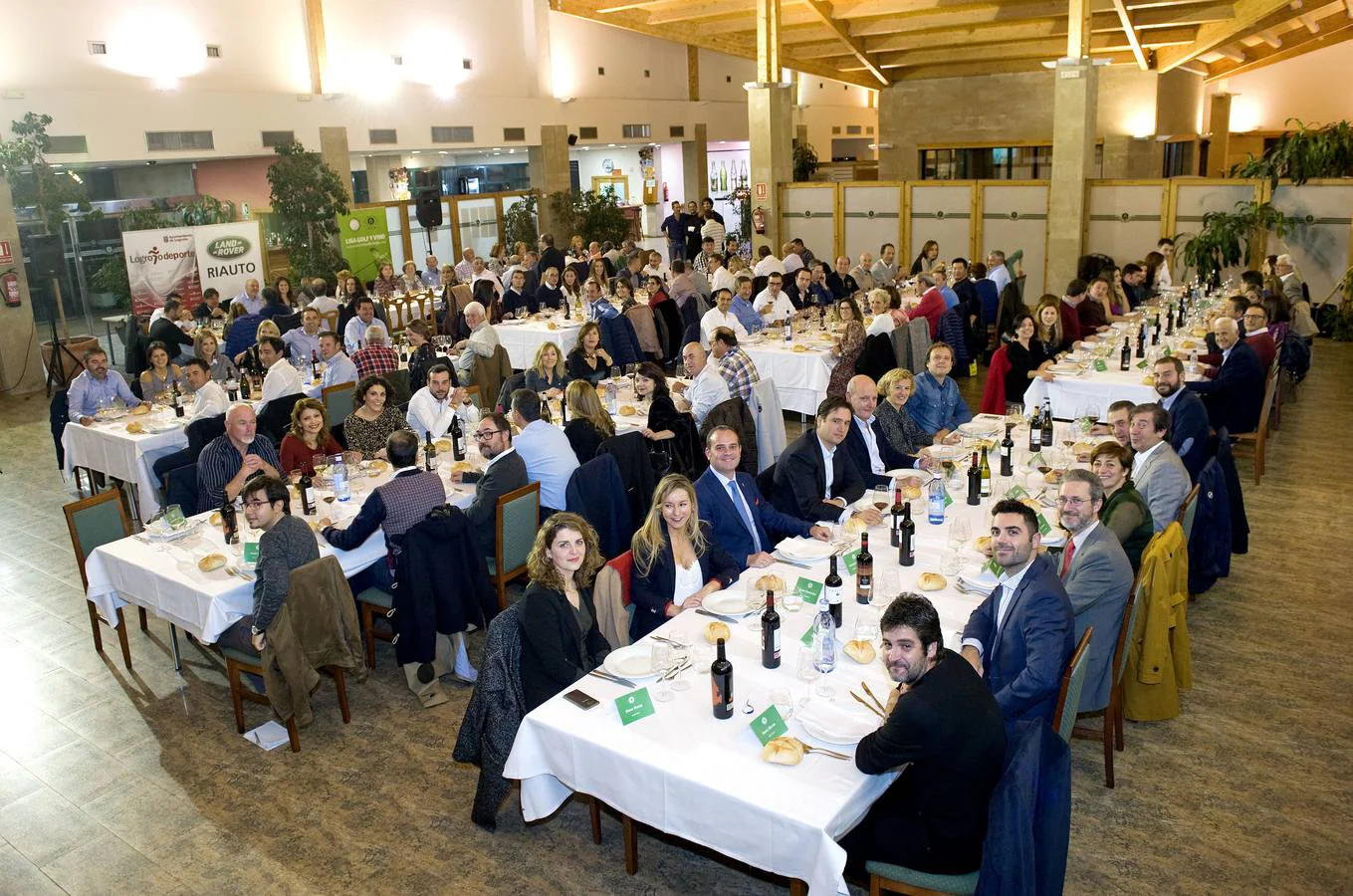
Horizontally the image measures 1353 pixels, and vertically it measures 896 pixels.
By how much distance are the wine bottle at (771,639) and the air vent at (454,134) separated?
588 inches

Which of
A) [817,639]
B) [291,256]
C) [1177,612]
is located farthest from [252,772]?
[291,256]

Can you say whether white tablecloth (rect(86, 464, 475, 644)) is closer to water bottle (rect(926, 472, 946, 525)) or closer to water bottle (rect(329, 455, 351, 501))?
water bottle (rect(329, 455, 351, 501))

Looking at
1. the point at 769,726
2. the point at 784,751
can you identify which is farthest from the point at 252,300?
the point at 784,751

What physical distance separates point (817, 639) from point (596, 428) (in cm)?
301

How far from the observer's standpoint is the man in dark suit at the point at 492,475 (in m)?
5.45

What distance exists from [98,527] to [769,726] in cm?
408

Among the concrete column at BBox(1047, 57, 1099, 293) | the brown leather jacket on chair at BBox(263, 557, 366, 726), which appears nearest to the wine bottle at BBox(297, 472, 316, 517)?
the brown leather jacket on chair at BBox(263, 557, 366, 726)

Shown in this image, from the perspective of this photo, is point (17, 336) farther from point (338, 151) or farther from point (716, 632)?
point (716, 632)

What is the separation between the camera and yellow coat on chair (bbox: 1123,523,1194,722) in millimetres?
4273

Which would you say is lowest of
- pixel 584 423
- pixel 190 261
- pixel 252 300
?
pixel 584 423

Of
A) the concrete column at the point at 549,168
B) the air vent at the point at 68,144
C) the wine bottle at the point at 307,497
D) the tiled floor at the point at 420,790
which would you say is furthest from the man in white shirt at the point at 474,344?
the concrete column at the point at 549,168

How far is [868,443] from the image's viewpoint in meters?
6.06

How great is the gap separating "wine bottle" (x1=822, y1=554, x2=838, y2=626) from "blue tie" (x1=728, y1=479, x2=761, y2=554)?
823 millimetres

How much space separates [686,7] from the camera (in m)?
17.6
